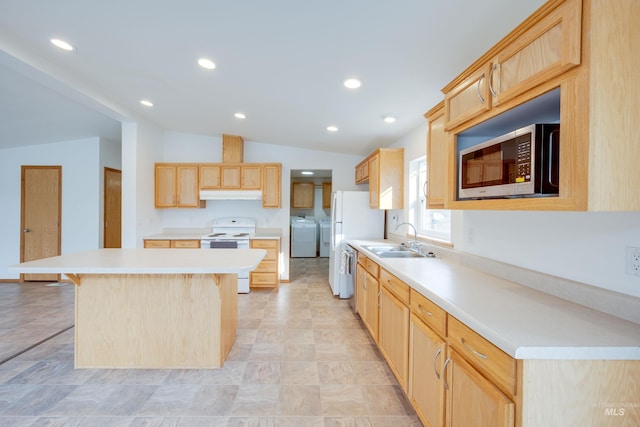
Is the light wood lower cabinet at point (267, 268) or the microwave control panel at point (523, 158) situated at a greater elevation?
the microwave control panel at point (523, 158)

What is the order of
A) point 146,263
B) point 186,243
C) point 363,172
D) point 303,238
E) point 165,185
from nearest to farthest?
point 146,263 < point 186,243 < point 363,172 < point 165,185 < point 303,238

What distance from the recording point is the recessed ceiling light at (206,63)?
96.4 inches

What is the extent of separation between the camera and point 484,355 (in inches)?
42.8

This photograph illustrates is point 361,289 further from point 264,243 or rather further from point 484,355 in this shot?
point 484,355

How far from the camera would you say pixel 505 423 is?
960 mm

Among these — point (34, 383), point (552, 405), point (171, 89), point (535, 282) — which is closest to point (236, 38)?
point (171, 89)

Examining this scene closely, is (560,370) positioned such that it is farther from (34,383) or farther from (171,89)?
(171,89)

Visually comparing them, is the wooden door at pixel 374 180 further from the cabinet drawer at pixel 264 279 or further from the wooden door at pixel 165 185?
the wooden door at pixel 165 185

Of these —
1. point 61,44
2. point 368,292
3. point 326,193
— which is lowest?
point 368,292

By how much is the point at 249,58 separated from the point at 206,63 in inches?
17.7

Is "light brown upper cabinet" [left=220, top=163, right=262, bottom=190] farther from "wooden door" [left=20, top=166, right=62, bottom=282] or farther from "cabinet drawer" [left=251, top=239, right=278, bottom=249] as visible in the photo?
"wooden door" [left=20, top=166, right=62, bottom=282]

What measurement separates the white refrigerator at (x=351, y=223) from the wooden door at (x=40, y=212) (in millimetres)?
4576

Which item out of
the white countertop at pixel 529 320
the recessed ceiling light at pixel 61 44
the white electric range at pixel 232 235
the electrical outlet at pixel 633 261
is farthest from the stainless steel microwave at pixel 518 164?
the white electric range at pixel 232 235

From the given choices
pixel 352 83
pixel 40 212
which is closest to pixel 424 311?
pixel 352 83
